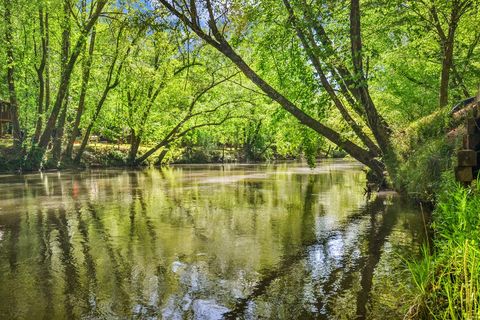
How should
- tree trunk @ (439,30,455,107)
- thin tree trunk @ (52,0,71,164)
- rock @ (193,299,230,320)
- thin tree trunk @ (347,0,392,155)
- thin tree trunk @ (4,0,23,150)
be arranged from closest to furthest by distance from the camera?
1. rock @ (193,299,230,320)
2. thin tree trunk @ (347,0,392,155)
3. tree trunk @ (439,30,455,107)
4. thin tree trunk @ (4,0,23,150)
5. thin tree trunk @ (52,0,71,164)

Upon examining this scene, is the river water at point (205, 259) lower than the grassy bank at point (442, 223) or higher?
lower

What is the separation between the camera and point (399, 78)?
26812mm

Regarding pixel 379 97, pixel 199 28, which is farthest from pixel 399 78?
pixel 199 28

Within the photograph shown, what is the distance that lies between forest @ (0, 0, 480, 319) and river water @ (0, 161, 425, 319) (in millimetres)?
983

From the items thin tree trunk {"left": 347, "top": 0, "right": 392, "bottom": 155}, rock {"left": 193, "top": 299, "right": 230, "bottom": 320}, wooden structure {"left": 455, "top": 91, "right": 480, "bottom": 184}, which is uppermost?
thin tree trunk {"left": 347, "top": 0, "right": 392, "bottom": 155}

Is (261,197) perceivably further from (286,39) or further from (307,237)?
(307,237)

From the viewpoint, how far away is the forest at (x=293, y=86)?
10789 millimetres

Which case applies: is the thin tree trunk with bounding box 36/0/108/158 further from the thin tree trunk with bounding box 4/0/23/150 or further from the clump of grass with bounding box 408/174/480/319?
the clump of grass with bounding box 408/174/480/319

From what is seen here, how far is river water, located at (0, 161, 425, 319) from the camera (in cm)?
580

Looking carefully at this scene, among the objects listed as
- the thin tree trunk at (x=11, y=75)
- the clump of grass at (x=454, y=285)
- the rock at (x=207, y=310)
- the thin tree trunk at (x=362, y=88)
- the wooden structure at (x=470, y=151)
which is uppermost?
the thin tree trunk at (x=11, y=75)

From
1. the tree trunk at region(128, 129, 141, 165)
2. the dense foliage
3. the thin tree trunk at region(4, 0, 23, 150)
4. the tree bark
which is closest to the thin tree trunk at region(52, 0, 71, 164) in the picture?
the dense foliage

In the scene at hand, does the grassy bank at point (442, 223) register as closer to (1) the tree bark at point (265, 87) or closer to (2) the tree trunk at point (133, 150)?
(1) the tree bark at point (265, 87)

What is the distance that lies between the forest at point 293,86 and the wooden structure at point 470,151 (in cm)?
43

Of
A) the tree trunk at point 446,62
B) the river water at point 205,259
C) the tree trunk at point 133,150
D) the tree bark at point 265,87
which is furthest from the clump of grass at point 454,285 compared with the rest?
the tree trunk at point 133,150
